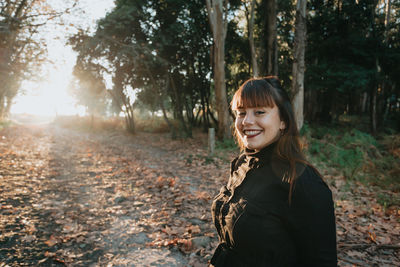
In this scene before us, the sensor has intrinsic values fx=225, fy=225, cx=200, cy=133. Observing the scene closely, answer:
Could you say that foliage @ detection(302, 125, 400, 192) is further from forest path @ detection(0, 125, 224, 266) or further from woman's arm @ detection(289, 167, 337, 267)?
woman's arm @ detection(289, 167, 337, 267)

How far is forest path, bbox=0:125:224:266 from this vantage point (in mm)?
3383

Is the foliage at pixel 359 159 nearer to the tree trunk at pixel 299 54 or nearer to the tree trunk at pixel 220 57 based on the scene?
the tree trunk at pixel 299 54

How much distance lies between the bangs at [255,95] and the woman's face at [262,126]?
0.12 feet

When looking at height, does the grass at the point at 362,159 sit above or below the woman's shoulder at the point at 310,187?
Result: below

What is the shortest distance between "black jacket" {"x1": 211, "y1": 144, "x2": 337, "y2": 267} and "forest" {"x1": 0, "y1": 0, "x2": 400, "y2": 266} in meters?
2.04

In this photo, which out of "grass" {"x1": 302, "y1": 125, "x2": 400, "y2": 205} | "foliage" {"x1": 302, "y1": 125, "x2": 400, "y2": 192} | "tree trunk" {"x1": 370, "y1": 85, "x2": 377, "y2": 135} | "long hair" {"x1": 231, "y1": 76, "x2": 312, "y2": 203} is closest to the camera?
"long hair" {"x1": 231, "y1": 76, "x2": 312, "y2": 203}

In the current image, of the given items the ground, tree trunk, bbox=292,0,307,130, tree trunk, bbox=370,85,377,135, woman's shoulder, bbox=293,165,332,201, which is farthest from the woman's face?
tree trunk, bbox=370,85,377,135

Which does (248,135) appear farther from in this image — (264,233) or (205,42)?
(205,42)

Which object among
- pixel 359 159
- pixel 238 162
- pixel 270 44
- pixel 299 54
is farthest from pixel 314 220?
pixel 270 44

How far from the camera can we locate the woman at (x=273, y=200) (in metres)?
1.27

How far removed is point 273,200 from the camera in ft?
4.60

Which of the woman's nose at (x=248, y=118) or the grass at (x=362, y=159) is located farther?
the grass at (x=362, y=159)

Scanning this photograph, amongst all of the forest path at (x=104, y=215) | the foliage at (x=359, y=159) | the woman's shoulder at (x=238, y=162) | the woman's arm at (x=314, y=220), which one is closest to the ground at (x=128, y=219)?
the forest path at (x=104, y=215)

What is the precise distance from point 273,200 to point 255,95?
0.72 meters
